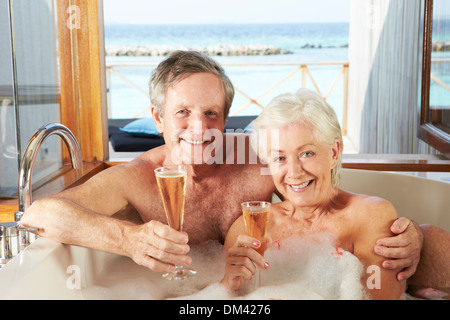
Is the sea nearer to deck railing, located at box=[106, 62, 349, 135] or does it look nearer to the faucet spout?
deck railing, located at box=[106, 62, 349, 135]

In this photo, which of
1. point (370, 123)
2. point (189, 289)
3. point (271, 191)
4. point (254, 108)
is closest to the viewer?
point (189, 289)

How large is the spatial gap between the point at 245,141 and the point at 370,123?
2.59ft

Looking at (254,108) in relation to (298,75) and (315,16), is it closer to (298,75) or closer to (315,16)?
(298,75)

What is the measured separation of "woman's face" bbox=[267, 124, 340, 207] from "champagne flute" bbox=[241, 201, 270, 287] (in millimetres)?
113

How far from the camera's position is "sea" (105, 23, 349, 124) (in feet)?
6.14

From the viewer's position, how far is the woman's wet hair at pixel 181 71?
1487 mm

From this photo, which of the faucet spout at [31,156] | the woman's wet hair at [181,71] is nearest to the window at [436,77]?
the woman's wet hair at [181,71]

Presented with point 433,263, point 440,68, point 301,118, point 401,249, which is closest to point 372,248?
point 401,249

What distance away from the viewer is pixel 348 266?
143 centimetres

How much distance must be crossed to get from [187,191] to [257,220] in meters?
0.28

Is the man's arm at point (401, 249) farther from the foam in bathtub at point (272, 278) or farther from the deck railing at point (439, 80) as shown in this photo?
the deck railing at point (439, 80)

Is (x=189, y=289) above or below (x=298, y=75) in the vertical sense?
below
